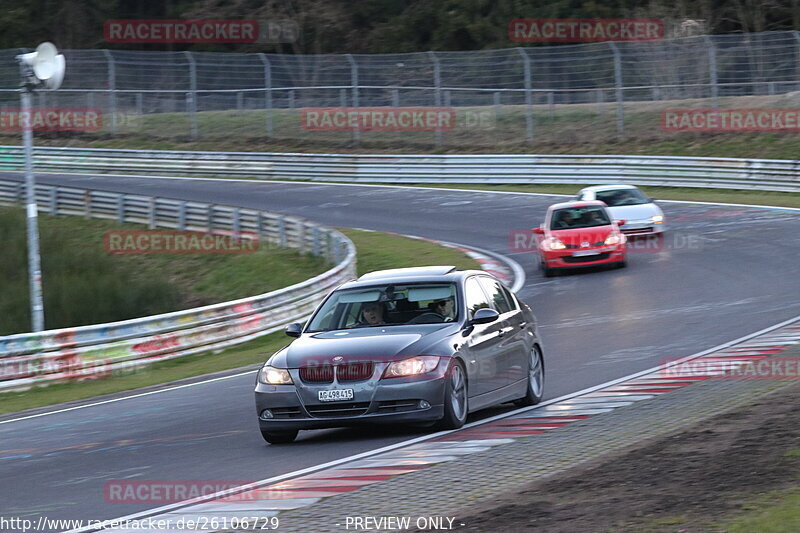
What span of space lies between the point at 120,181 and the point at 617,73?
19039 mm

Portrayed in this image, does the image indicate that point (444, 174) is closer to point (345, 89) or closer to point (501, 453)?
point (345, 89)

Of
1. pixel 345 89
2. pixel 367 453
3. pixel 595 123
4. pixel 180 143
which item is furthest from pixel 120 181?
pixel 367 453

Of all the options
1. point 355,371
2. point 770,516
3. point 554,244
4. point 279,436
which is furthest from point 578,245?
point 770,516

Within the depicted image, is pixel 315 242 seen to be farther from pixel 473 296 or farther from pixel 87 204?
pixel 473 296

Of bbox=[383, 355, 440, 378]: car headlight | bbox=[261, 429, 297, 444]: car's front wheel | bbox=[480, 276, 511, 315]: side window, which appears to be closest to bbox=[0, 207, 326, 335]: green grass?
bbox=[480, 276, 511, 315]: side window

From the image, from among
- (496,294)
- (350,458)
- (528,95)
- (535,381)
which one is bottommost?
(535,381)

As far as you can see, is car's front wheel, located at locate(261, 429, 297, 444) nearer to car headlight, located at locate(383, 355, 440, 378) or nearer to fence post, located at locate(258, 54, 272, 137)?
car headlight, located at locate(383, 355, 440, 378)

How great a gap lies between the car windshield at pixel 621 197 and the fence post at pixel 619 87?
13.3 metres

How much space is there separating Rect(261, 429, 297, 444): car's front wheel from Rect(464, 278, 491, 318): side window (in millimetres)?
1935

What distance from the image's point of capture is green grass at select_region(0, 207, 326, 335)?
25.0 m

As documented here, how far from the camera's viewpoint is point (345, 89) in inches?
1863

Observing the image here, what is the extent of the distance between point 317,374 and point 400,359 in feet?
2.27

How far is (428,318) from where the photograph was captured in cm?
1075

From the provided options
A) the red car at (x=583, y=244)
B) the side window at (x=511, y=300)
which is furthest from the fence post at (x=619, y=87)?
the side window at (x=511, y=300)
